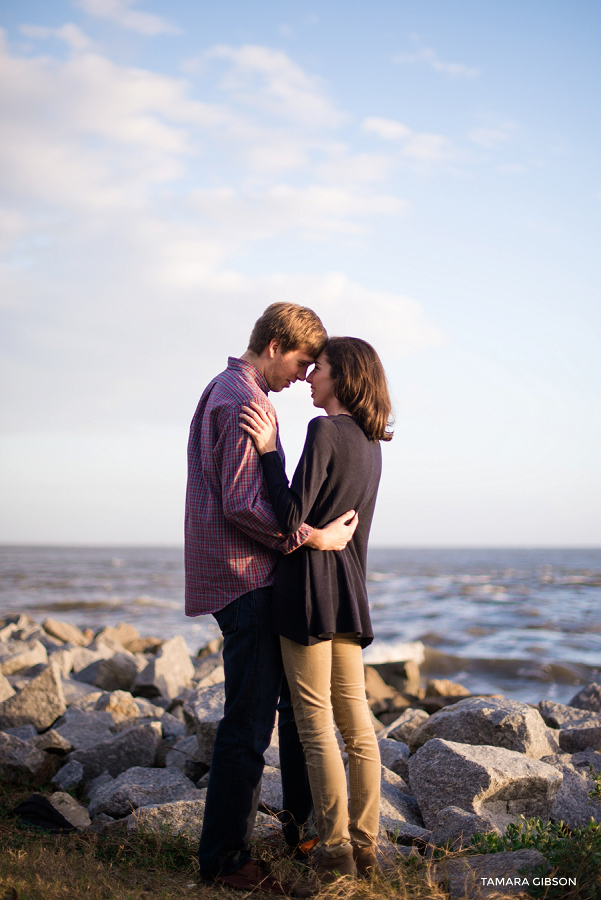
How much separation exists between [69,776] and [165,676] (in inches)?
144

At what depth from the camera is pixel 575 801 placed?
3920 millimetres

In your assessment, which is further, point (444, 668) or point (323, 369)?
point (444, 668)

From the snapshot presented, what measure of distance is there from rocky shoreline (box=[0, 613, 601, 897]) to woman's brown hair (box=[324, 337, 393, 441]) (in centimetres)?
186

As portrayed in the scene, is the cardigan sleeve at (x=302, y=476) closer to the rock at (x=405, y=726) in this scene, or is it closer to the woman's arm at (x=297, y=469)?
the woman's arm at (x=297, y=469)

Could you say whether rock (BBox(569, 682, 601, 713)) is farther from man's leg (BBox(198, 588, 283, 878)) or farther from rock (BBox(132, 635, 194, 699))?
man's leg (BBox(198, 588, 283, 878))

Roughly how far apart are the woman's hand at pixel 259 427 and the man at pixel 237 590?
3cm

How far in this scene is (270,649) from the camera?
3006 millimetres

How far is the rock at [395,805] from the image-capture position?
3.65 metres

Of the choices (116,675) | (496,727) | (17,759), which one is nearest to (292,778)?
(496,727)

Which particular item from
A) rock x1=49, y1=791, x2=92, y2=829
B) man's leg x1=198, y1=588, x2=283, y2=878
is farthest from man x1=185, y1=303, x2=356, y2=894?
rock x1=49, y1=791, x2=92, y2=829

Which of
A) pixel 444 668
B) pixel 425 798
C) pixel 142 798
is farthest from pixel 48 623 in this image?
pixel 425 798

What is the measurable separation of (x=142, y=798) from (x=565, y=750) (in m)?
3.38

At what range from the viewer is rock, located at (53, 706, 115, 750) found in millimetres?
5430

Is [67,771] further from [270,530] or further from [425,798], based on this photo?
[270,530]
